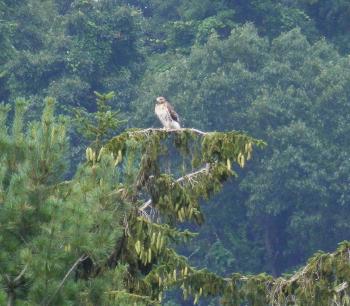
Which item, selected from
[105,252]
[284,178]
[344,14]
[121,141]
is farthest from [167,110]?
[344,14]

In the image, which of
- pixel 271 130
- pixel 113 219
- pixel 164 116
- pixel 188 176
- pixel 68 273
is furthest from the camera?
pixel 271 130

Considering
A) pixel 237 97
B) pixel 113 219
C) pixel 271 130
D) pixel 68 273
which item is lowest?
pixel 271 130

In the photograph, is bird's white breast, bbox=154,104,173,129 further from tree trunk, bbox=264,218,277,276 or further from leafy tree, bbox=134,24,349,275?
tree trunk, bbox=264,218,277,276

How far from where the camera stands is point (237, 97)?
41.1 metres

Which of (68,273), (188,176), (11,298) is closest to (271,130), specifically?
(188,176)

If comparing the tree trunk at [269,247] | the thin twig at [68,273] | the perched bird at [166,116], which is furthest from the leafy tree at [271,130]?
the thin twig at [68,273]

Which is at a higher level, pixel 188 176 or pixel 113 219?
pixel 188 176

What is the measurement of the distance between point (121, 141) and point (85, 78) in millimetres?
30474

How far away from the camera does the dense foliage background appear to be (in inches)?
1563

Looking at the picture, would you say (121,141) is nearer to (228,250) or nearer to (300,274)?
(300,274)

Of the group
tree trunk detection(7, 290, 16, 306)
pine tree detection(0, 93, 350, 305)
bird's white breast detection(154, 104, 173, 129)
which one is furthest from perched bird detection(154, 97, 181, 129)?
tree trunk detection(7, 290, 16, 306)

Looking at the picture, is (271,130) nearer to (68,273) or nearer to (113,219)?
(113,219)

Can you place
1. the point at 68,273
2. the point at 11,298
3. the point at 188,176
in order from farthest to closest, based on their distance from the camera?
the point at 188,176 → the point at 68,273 → the point at 11,298

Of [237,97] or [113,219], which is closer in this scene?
[113,219]
